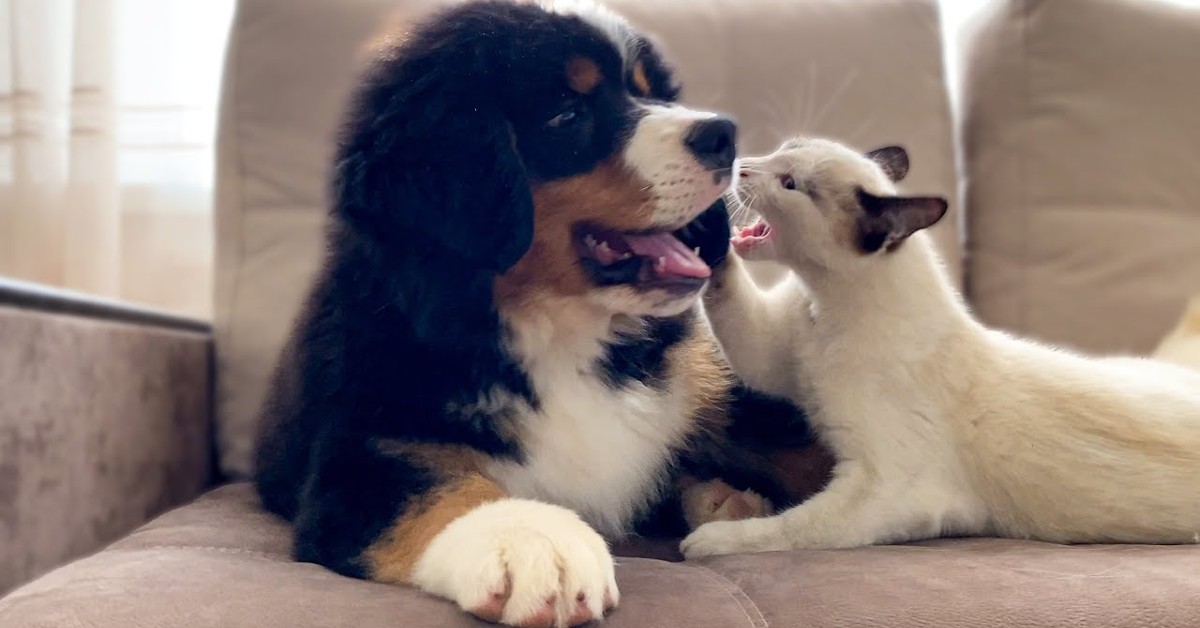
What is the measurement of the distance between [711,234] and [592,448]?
403 millimetres

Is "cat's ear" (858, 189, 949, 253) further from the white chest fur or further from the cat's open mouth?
the white chest fur

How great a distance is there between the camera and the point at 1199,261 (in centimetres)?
219

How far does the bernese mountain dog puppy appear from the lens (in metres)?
1.24

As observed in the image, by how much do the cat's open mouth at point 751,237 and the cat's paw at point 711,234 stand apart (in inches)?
0.8

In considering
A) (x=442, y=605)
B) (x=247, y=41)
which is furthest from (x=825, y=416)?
(x=247, y=41)

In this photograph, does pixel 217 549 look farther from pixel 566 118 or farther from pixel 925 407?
pixel 925 407

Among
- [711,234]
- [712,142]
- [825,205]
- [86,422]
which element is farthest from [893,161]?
→ [86,422]

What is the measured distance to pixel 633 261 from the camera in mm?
1342

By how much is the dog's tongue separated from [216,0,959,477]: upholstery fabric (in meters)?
0.94

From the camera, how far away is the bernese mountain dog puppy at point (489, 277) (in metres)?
1.24

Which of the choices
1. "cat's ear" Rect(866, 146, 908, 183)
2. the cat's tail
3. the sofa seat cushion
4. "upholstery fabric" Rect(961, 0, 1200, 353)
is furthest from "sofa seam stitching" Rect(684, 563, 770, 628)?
"upholstery fabric" Rect(961, 0, 1200, 353)

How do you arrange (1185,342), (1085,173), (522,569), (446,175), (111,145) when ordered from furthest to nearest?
1. (111,145)
2. (1085,173)
3. (1185,342)
4. (446,175)
5. (522,569)

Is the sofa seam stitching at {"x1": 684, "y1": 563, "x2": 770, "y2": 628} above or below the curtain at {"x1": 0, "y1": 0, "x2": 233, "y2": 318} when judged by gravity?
below

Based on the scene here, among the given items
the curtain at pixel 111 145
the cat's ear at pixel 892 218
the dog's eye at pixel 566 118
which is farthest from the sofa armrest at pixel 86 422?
the cat's ear at pixel 892 218
